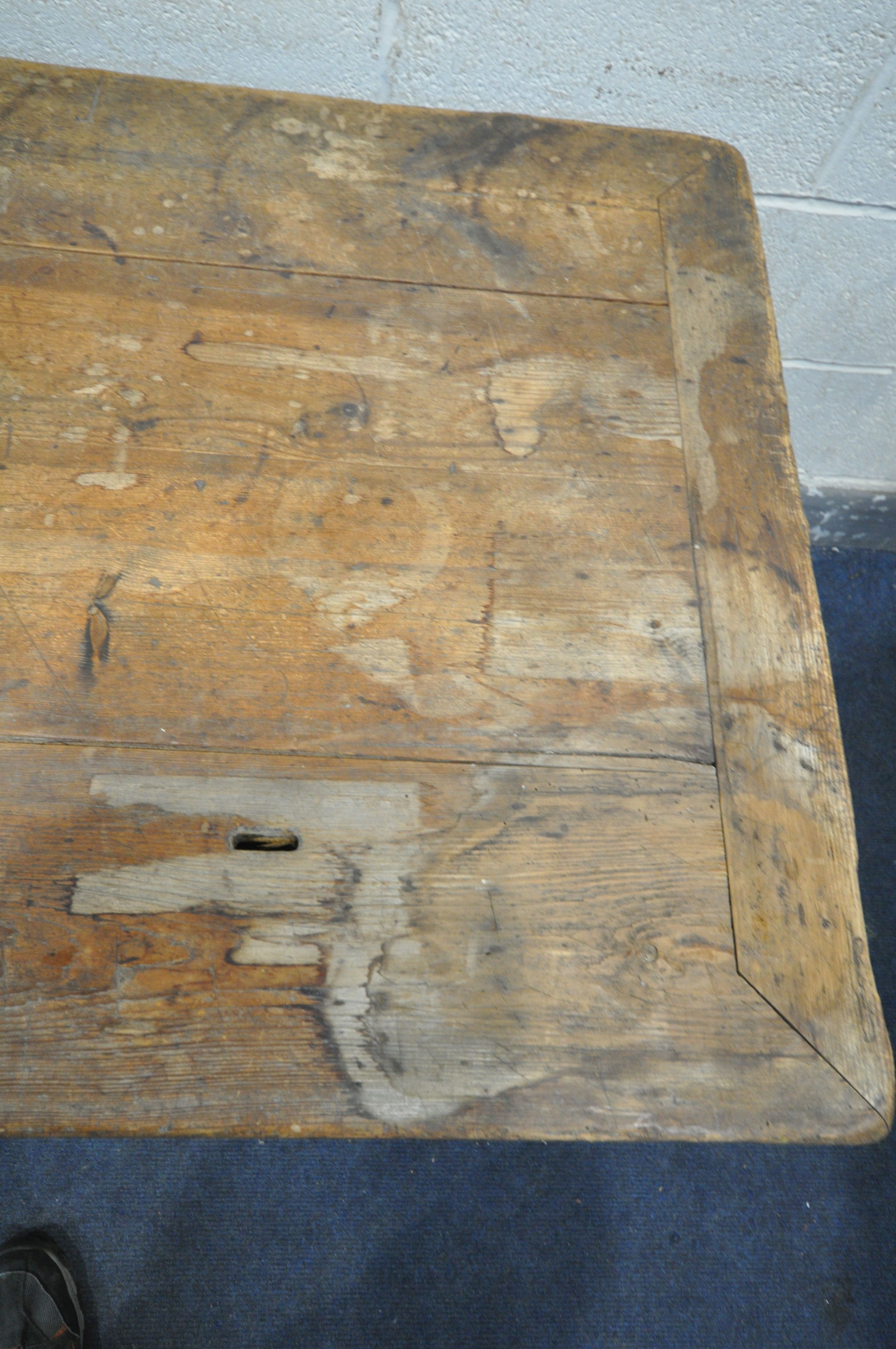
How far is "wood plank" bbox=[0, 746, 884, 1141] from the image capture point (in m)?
0.50

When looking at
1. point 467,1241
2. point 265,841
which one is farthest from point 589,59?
point 467,1241

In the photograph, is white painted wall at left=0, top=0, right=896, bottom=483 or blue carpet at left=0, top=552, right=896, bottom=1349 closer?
white painted wall at left=0, top=0, right=896, bottom=483

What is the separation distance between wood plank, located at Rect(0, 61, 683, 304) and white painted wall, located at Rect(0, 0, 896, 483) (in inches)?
A: 6.2

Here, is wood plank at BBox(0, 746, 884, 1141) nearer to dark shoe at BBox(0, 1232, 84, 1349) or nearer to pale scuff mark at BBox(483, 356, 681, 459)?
pale scuff mark at BBox(483, 356, 681, 459)

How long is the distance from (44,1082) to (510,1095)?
29 cm

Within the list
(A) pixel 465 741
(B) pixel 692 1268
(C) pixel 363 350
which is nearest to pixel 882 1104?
(A) pixel 465 741

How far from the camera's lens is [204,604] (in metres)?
Result: 0.59

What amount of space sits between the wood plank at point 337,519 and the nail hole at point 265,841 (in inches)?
2.4

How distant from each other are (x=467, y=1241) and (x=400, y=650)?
0.98 m

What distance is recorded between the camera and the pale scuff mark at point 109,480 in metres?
0.60

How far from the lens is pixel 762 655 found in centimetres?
63

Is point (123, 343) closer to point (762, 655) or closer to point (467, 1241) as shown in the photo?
point (762, 655)

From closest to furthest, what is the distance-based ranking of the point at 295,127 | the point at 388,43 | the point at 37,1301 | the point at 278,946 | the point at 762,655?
the point at 278,946, the point at 762,655, the point at 295,127, the point at 388,43, the point at 37,1301

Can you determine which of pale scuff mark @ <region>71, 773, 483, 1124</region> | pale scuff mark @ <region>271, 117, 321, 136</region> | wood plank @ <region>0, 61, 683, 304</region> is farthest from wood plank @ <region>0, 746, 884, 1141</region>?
pale scuff mark @ <region>271, 117, 321, 136</region>
